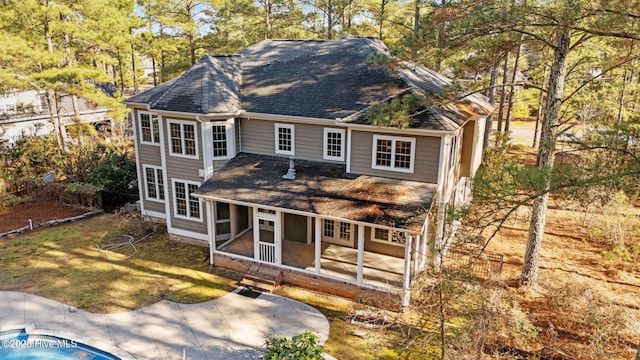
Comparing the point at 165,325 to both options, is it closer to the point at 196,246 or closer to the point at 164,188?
the point at 196,246

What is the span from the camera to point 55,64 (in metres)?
23.0

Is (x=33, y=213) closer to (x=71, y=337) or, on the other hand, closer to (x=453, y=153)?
(x=71, y=337)

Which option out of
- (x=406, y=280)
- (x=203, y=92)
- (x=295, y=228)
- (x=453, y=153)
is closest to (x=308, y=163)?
(x=295, y=228)

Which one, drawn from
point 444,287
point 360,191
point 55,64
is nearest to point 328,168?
point 360,191

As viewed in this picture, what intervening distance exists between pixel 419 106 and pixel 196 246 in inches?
441

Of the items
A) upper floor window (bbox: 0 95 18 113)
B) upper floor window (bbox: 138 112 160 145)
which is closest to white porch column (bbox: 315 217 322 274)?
upper floor window (bbox: 138 112 160 145)

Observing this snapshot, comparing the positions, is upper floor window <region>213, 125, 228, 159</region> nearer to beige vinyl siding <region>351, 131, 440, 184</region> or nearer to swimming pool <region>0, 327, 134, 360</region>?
beige vinyl siding <region>351, 131, 440, 184</region>

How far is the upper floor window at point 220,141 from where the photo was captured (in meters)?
17.4

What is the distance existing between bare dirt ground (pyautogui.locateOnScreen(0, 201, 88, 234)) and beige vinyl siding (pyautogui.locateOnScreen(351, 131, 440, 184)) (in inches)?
626

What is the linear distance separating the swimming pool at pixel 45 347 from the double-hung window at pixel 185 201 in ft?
22.9

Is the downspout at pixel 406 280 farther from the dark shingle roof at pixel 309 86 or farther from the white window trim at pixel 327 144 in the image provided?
the white window trim at pixel 327 144

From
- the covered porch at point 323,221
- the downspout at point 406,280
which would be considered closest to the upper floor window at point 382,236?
the covered porch at point 323,221

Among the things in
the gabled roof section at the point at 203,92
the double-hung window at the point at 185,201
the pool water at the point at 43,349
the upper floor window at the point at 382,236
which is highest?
the gabled roof section at the point at 203,92

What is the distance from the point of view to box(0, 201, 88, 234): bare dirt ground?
68.4ft
